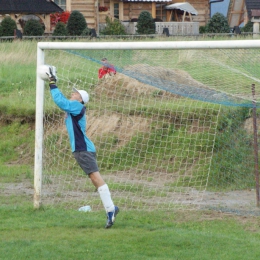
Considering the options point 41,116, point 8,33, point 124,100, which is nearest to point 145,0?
point 8,33

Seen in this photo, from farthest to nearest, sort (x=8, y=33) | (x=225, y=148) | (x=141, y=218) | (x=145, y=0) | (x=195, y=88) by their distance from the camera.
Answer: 1. (x=145, y=0)
2. (x=8, y=33)
3. (x=225, y=148)
4. (x=195, y=88)
5. (x=141, y=218)

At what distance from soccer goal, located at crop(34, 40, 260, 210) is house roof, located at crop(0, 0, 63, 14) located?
17655 millimetres

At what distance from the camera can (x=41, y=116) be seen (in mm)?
8680

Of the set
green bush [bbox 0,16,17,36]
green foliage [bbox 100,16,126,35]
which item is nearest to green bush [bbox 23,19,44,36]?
green bush [bbox 0,16,17,36]

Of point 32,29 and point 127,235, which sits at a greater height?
point 32,29

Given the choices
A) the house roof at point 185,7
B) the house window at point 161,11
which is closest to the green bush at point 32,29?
the house roof at point 185,7

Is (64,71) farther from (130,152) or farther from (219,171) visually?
(219,171)

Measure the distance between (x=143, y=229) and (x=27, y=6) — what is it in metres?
23.1

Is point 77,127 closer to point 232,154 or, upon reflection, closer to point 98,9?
point 232,154

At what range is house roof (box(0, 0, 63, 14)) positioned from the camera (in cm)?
2877

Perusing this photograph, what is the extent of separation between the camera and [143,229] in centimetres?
764

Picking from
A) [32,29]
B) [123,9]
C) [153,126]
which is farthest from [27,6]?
[153,126]

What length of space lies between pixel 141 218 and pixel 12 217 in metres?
1.64

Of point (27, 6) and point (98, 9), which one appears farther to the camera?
point (98, 9)
